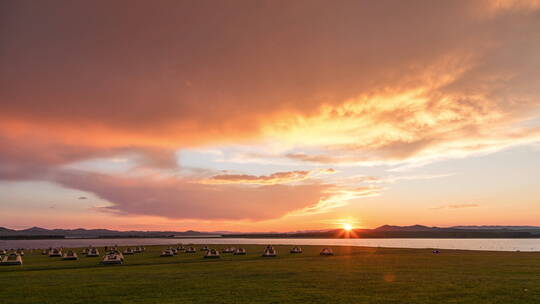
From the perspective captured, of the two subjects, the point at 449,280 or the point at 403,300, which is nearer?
the point at 403,300

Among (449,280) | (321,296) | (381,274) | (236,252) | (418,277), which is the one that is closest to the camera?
(321,296)

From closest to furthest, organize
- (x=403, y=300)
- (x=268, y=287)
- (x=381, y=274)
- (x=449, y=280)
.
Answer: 1. (x=403, y=300)
2. (x=268, y=287)
3. (x=449, y=280)
4. (x=381, y=274)

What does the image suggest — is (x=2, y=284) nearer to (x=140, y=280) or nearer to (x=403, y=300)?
(x=140, y=280)

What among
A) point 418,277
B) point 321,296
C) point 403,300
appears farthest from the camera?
point 418,277

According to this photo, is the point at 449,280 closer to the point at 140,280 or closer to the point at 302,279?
the point at 302,279

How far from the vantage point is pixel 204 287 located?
26.4 metres

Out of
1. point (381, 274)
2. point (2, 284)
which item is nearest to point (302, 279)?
point (381, 274)

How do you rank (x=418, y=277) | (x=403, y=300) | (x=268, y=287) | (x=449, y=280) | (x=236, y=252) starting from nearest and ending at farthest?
(x=403, y=300) < (x=268, y=287) < (x=449, y=280) < (x=418, y=277) < (x=236, y=252)

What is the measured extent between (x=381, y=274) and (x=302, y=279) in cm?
731

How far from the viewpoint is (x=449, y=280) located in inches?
1145

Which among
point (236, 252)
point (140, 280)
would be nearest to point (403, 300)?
point (140, 280)

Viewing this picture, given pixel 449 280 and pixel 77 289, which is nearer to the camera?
pixel 77 289

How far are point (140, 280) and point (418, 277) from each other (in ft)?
70.6

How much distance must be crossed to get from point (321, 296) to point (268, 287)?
4.72m
